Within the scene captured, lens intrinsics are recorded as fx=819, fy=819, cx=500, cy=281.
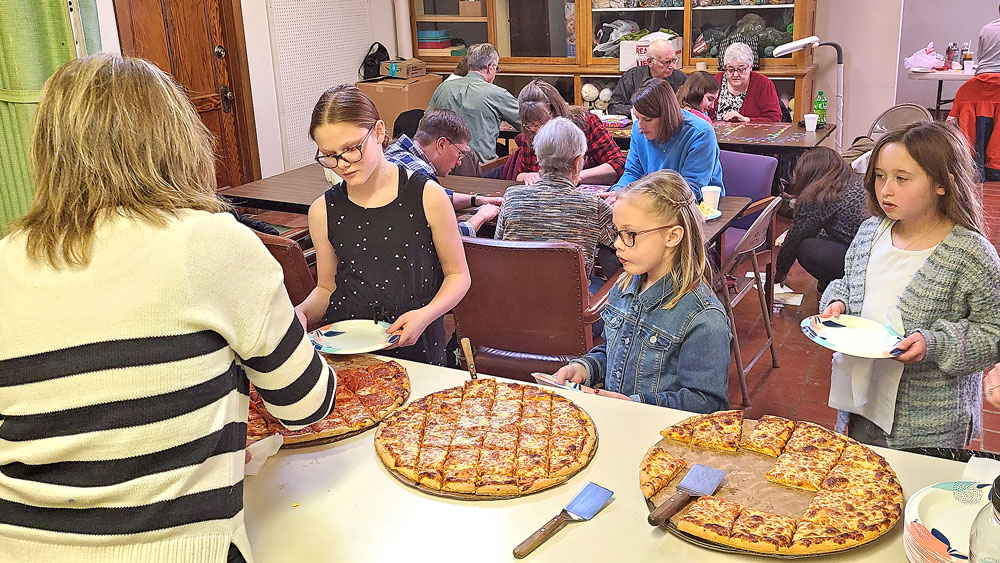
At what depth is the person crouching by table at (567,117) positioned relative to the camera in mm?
4324

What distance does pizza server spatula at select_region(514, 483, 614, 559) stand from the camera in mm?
1285

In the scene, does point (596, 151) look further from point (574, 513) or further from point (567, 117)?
point (574, 513)

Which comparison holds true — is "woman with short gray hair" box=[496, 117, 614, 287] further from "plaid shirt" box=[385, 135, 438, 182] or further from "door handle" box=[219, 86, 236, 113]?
"door handle" box=[219, 86, 236, 113]

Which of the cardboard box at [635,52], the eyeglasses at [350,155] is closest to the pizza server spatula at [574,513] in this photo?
the eyeglasses at [350,155]

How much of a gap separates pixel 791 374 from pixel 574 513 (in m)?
2.67

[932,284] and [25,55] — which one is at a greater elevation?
[25,55]

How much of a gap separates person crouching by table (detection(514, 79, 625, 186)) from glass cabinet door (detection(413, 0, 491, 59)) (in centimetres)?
301

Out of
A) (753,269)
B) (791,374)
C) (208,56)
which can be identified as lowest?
(791,374)

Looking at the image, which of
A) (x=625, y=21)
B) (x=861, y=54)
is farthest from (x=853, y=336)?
(x=625, y=21)

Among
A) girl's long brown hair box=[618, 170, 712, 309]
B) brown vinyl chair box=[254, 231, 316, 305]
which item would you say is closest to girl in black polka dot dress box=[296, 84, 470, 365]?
brown vinyl chair box=[254, 231, 316, 305]

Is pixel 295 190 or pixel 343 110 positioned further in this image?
pixel 295 190

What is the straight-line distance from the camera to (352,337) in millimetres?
2039

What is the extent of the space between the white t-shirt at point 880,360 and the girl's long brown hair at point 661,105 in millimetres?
1745

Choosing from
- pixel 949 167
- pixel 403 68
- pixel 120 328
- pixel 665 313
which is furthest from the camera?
pixel 403 68
